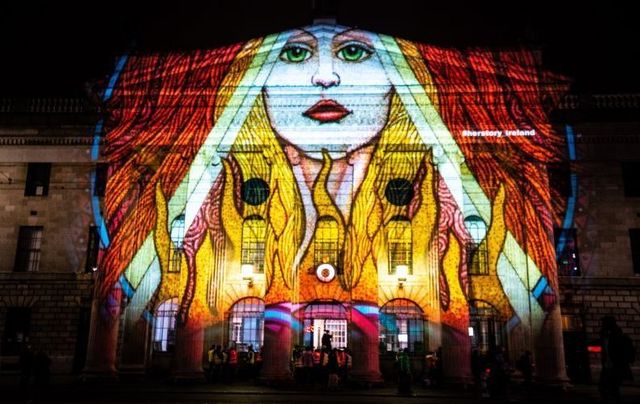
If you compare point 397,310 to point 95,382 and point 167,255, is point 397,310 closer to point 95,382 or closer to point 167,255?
point 167,255

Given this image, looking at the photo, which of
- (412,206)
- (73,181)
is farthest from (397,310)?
(73,181)

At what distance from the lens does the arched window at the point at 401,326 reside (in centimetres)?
2802

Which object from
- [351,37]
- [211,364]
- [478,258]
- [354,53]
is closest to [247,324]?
[211,364]

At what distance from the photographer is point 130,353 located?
89.6ft

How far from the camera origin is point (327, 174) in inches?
1058

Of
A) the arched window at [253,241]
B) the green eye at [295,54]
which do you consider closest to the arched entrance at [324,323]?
the arched window at [253,241]

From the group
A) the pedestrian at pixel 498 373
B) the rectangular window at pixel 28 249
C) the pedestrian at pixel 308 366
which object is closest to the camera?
the pedestrian at pixel 498 373

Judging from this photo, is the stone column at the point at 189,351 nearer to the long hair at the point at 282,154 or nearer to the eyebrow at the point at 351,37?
the long hair at the point at 282,154

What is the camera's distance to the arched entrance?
92.6ft

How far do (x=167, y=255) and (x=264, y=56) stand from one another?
10.5 meters

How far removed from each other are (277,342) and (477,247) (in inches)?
417

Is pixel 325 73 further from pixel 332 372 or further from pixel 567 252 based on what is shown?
pixel 567 252

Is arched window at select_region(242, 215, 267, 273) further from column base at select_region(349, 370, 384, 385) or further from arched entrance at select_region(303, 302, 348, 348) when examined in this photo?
column base at select_region(349, 370, 384, 385)

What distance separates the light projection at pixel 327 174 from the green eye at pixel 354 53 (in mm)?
67
